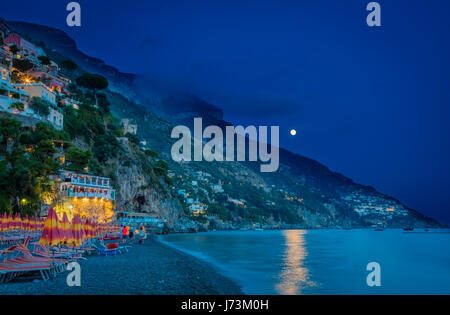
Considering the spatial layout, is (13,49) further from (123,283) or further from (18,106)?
(123,283)

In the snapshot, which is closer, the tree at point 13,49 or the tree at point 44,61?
the tree at point 13,49

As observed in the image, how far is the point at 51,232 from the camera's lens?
43.8ft

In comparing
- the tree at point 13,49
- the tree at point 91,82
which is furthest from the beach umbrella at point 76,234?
the tree at point 13,49

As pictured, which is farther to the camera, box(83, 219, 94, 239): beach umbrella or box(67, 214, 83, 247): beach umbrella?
box(83, 219, 94, 239): beach umbrella

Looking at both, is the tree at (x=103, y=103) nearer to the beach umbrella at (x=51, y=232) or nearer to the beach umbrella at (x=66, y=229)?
the beach umbrella at (x=66, y=229)

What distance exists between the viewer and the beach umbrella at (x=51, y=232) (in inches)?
522

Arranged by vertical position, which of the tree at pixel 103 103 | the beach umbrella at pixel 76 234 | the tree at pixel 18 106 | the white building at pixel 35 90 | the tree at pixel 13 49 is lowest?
the beach umbrella at pixel 76 234

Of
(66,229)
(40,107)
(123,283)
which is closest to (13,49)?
(40,107)

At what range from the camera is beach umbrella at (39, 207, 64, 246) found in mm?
13258

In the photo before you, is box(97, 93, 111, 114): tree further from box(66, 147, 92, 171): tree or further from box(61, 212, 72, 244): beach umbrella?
box(61, 212, 72, 244): beach umbrella

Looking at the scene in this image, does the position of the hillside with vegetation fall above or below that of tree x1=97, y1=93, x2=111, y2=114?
below

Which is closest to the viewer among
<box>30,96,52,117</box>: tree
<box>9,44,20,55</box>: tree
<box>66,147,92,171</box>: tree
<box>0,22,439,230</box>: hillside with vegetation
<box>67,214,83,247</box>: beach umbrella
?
<box>67,214,83,247</box>: beach umbrella

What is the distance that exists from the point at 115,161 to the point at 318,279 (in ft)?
150

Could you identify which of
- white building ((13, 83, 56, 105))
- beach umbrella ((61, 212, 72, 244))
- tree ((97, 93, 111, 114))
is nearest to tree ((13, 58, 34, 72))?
tree ((97, 93, 111, 114))
